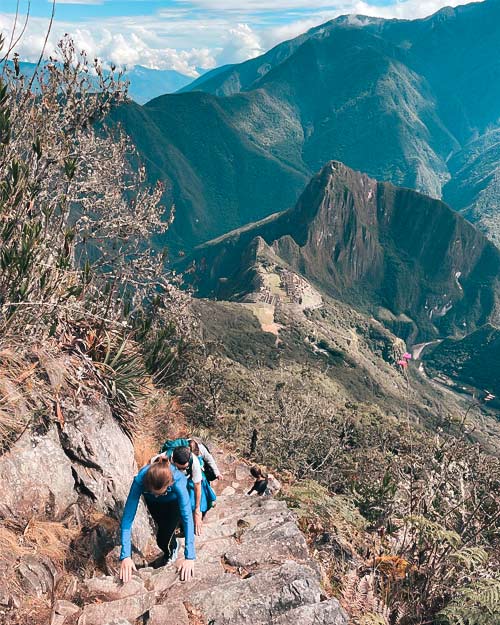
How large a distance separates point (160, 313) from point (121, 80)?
5038mm

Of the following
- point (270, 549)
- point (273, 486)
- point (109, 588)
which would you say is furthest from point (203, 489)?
point (273, 486)

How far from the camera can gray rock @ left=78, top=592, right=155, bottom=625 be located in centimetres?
390

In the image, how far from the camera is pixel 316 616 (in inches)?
161

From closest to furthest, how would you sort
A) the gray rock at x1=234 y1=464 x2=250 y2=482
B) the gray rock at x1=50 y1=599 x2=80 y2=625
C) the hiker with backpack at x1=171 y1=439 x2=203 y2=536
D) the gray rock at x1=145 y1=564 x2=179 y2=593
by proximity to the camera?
the gray rock at x1=50 y1=599 x2=80 y2=625 → the gray rock at x1=145 y1=564 x2=179 y2=593 → the hiker with backpack at x1=171 y1=439 x2=203 y2=536 → the gray rock at x1=234 y1=464 x2=250 y2=482

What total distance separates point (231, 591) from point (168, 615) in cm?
68

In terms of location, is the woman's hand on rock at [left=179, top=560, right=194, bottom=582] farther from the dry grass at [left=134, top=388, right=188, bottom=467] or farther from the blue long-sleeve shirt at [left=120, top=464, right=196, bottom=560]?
the dry grass at [left=134, top=388, right=188, bottom=467]

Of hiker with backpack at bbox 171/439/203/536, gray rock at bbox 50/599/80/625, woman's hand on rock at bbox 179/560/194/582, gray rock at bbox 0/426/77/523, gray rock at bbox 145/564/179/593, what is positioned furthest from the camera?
hiker with backpack at bbox 171/439/203/536

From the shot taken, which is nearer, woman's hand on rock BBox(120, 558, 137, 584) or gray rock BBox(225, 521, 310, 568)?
woman's hand on rock BBox(120, 558, 137, 584)

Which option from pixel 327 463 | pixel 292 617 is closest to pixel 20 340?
pixel 292 617

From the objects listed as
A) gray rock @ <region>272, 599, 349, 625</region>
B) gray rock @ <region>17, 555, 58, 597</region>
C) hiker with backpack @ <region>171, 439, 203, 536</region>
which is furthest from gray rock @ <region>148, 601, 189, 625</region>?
hiker with backpack @ <region>171, 439, 203, 536</region>

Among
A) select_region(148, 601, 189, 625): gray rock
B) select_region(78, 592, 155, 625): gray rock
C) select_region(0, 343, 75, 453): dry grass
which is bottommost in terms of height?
select_region(78, 592, 155, 625): gray rock

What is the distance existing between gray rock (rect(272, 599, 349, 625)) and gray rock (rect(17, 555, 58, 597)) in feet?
6.89

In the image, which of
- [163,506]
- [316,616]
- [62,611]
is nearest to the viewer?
[62,611]

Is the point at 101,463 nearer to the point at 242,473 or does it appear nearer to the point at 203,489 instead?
the point at 203,489
